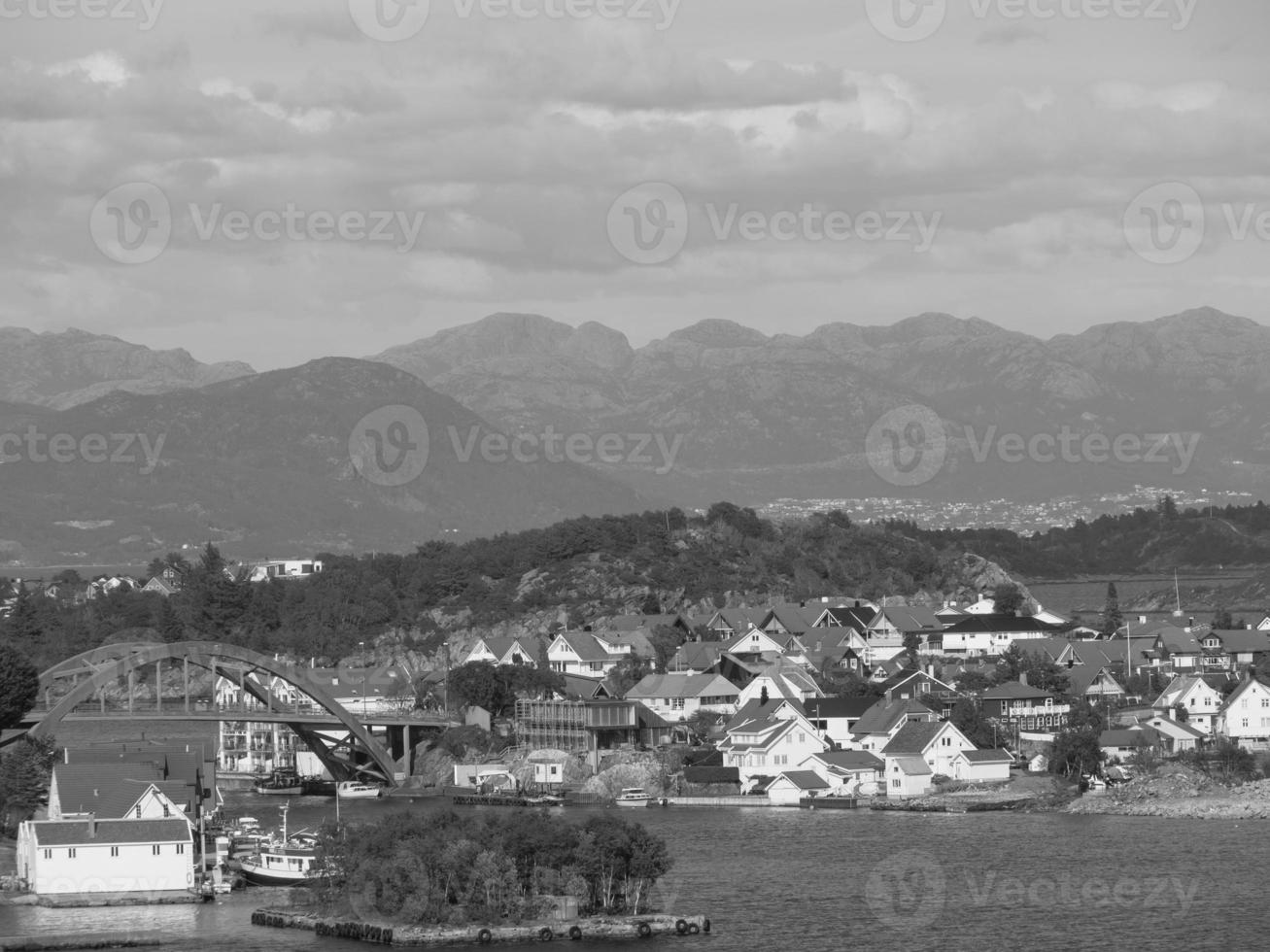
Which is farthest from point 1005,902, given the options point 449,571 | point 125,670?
point 449,571

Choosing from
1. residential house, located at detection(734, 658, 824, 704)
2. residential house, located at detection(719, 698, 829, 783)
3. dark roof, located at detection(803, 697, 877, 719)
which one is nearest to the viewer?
residential house, located at detection(719, 698, 829, 783)

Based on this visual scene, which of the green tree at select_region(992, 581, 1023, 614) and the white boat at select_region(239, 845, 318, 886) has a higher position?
the green tree at select_region(992, 581, 1023, 614)

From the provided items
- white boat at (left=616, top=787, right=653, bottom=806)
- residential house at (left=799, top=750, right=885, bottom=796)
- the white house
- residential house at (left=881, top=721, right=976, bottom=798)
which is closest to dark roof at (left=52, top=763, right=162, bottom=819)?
the white house

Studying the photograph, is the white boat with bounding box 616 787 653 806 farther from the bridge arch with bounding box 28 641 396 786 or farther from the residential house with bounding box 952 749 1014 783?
the bridge arch with bounding box 28 641 396 786

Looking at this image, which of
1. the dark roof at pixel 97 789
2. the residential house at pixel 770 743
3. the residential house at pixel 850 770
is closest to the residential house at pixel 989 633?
the residential house at pixel 770 743

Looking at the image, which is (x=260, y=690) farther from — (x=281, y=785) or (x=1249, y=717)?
(x=1249, y=717)

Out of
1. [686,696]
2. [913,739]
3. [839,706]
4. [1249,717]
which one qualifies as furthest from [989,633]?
[913,739]

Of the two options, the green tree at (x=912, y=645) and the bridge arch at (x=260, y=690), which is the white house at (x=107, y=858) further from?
the green tree at (x=912, y=645)
